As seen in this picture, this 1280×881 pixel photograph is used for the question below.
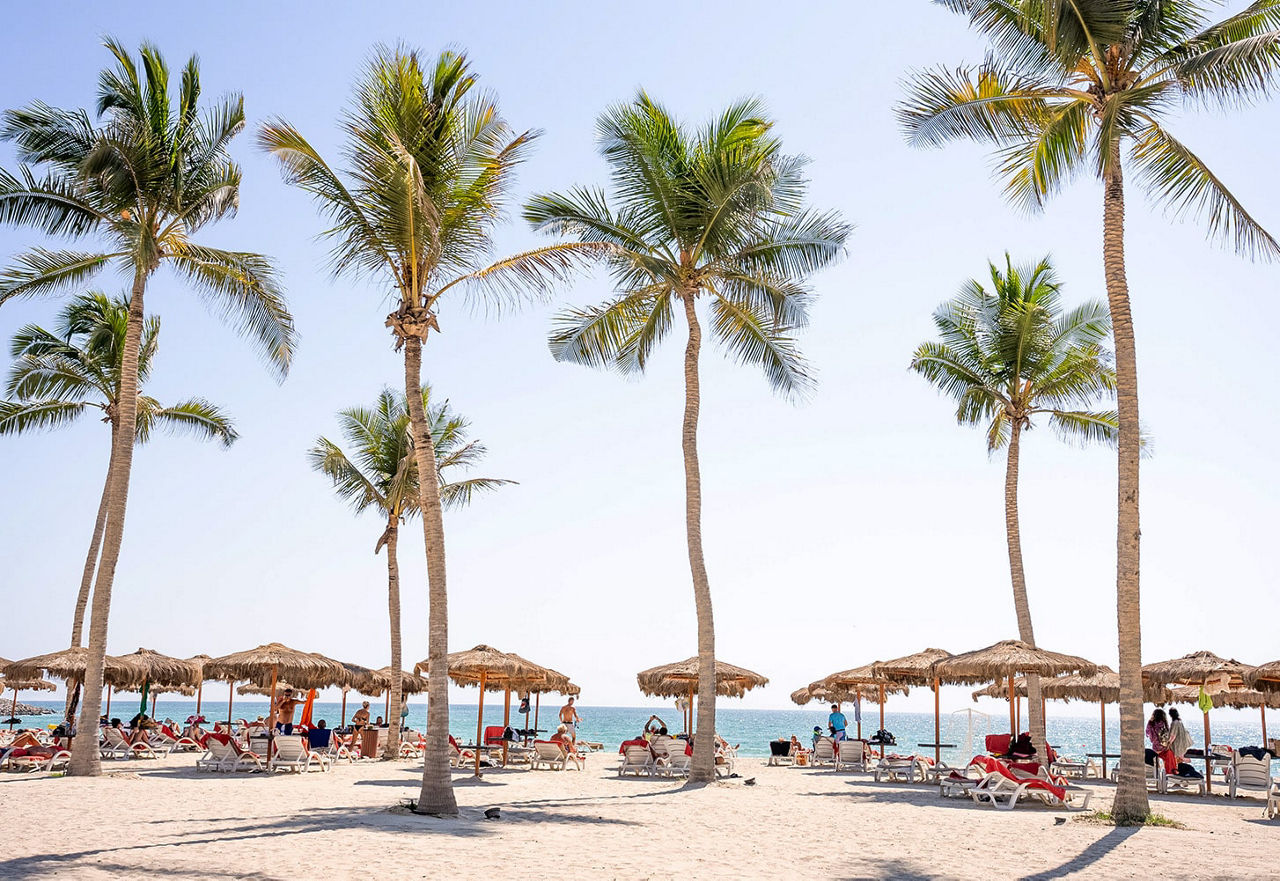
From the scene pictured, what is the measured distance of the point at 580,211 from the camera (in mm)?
17875

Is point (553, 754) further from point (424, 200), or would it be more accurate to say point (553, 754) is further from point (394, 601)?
point (424, 200)

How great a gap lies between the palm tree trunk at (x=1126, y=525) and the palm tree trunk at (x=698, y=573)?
640cm

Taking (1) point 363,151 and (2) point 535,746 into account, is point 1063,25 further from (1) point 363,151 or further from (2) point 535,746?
(2) point 535,746

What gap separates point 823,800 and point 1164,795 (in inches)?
262

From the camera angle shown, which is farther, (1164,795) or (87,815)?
(1164,795)

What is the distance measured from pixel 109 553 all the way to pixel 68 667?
18.6 ft

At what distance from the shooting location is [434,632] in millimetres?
11516

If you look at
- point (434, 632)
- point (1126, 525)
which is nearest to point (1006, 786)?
point (1126, 525)

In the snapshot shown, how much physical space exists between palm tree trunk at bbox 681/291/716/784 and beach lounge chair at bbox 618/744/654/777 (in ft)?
5.42

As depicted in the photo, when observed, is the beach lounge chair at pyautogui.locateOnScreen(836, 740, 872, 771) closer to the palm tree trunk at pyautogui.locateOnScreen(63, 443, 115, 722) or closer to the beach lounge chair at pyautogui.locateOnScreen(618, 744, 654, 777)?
the beach lounge chair at pyautogui.locateOnScreen(618, 744, 654, 777)

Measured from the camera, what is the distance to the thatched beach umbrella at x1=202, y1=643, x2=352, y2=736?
19.6 metres

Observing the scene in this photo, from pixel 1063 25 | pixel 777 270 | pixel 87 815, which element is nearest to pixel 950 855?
pixel 87 815

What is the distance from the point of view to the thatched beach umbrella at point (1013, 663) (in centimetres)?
1695

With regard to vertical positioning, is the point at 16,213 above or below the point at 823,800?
above
